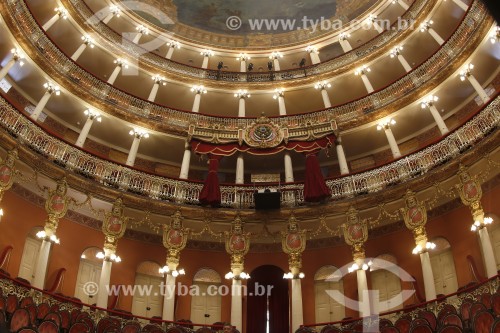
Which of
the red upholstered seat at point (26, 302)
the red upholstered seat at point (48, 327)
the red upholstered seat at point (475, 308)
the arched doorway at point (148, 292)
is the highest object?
the arched doorway at point (148, 292)

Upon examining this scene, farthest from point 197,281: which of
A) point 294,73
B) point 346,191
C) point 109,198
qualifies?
point 294,73

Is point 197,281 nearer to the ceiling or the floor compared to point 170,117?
nearer to the floor

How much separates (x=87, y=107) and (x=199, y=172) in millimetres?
6440

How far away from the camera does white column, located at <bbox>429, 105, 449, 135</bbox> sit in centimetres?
2073

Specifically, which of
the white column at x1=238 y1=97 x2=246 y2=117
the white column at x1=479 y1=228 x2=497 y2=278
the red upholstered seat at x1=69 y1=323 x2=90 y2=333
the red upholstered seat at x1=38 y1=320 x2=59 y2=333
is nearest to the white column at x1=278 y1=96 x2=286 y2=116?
the white column at x1=238 y1=97 x2=246 y2=117

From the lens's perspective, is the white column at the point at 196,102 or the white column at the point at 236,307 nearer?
the white column at the point at 236,307

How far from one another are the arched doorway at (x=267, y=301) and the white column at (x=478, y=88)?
11313 mm

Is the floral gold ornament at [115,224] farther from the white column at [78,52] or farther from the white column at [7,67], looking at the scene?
the white column at [78,52]

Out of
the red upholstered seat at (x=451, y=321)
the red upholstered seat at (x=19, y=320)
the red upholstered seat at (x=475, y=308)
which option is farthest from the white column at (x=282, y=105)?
the red upholstered seat at (x=19, y=320)

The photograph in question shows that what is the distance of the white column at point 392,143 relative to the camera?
70.4ft

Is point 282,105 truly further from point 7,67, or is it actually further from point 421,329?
point 421,329

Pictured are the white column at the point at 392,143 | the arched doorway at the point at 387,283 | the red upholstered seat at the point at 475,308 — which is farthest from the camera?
the white column at the point at 392,143

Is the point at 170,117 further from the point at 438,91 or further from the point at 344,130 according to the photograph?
the point at 438,91

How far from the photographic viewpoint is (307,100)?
2761cm
